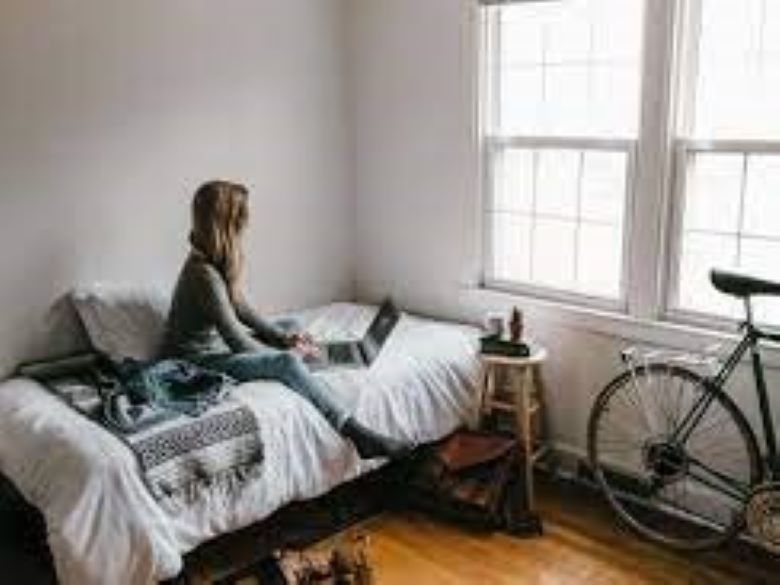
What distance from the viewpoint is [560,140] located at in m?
3.34

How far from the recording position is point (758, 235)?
2861mm

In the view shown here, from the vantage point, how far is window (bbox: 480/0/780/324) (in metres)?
2.83

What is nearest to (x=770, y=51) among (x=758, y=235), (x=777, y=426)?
(x=758, y=235)

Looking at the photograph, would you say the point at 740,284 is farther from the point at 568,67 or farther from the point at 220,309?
the point at 220,309

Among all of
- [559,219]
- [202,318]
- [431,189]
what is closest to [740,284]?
[559,219]

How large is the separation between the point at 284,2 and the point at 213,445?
2101 mm

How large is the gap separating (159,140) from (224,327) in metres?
0.91

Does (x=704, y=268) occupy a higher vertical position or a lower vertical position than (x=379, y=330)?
higher

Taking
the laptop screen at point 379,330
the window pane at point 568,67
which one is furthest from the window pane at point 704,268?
the laptop screen at point 379,330

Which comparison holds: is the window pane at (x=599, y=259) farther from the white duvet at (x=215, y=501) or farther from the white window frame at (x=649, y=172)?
the white duvet at (x=215, y=501)

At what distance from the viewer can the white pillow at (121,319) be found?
10.4 feet

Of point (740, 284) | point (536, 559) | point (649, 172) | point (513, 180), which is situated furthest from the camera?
point (513, 180)

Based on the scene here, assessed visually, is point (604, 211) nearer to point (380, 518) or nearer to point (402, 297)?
point (402, 297)

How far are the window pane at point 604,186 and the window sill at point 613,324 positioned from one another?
37cm
